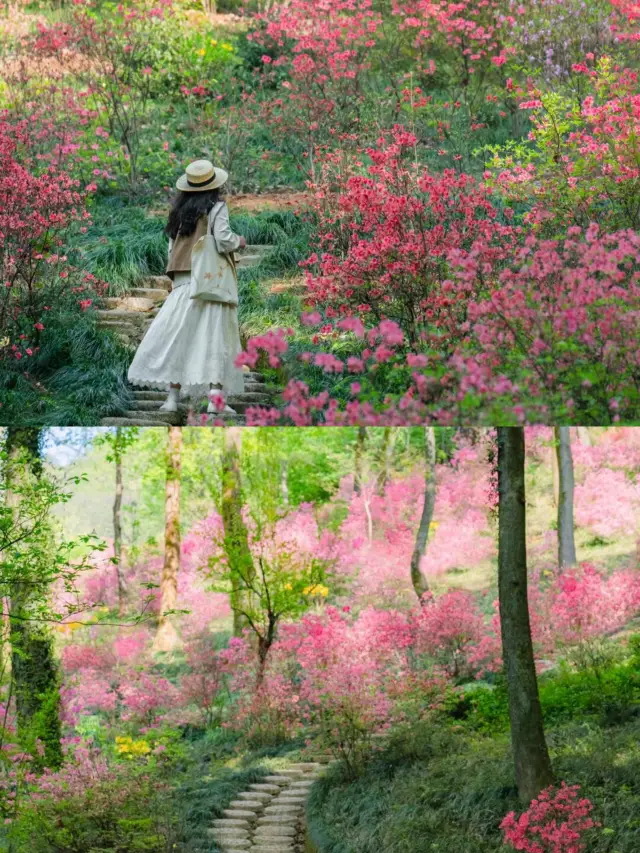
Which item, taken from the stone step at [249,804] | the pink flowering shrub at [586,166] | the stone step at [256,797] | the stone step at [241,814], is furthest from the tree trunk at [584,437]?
the stone step at [241,814]

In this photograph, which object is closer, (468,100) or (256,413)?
(256,413)

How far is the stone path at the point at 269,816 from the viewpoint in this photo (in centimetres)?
745

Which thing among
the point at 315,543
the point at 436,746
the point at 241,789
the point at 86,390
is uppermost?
the point at 86,390

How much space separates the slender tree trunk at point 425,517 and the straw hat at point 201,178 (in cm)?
470

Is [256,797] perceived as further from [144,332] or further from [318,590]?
[144,332]

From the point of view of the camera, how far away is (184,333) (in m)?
6.00

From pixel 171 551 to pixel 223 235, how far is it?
5935mm

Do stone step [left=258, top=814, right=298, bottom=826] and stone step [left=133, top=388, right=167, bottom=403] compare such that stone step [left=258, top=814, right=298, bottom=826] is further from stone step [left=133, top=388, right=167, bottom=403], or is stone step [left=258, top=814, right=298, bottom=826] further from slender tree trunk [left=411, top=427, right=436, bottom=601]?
stone step [left=133, top=388, right=167, bottom=403]

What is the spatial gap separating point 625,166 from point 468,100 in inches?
92.8

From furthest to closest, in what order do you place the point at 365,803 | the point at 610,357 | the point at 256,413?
the point at 365,803 → the point at 256,413 → the point at 610,357

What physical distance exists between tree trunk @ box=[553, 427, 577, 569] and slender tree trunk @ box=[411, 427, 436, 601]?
1251mm

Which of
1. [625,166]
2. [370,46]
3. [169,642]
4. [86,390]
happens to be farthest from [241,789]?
[370,46]

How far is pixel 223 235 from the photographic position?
5992mm

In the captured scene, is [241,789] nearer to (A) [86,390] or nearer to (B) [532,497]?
(A) [86,390]
